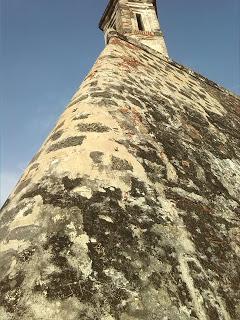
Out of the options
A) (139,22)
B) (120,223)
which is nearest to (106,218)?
(120,223)

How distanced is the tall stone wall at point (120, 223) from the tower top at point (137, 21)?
344 inches

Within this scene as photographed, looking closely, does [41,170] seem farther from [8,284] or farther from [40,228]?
[8,284]

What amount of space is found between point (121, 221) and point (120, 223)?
0.06ft

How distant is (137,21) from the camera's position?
1313 centimetres

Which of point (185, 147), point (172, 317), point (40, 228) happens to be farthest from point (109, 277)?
point (185, 147)

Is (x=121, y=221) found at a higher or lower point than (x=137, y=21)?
lower

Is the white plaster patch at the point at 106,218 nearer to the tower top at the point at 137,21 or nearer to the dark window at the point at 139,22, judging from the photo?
the tower top at the point at 137,21

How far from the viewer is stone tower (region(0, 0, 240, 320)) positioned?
1.67m

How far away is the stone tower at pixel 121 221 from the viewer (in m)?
1.67

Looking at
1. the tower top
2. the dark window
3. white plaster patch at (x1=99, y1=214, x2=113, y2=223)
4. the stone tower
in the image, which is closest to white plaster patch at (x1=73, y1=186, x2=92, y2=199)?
the stone tower

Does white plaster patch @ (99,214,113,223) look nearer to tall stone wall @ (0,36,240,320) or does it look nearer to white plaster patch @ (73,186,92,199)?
tall stone wall @ (0,36,240,320)

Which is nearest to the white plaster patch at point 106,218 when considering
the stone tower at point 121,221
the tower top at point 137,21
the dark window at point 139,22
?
the stone tower at point 121,221

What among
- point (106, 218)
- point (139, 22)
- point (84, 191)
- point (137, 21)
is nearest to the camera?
point (106, 218)

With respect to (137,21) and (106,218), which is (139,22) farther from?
(106,218)
